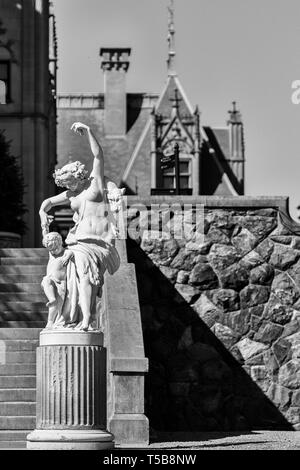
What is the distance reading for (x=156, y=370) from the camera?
838 inches

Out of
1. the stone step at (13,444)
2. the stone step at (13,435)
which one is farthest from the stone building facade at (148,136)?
the stone step at (13,444)

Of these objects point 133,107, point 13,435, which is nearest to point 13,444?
point 13,435

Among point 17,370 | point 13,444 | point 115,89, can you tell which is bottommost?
point 13,444

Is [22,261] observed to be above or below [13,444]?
above

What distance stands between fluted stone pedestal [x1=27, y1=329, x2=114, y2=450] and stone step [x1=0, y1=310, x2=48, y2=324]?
6.13m

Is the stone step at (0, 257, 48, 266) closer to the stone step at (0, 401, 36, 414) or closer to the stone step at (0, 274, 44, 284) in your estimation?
the stone step at (0, 274, 44, 284)

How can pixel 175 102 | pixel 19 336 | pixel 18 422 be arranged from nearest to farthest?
pixel 18 422 → pixel 19 336 → pixel 175 102

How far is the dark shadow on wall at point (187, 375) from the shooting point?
21.2 meters

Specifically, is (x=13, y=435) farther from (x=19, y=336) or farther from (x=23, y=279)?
(x=23, y=279)

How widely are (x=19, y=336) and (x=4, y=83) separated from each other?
2417 centimetres

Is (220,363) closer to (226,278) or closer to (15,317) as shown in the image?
(226,278)

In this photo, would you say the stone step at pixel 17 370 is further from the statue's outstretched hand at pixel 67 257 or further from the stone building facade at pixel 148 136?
the stone building facade at pixel 148 136

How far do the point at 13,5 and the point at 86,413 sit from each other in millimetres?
29369

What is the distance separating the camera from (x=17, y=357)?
18359 millimetres
